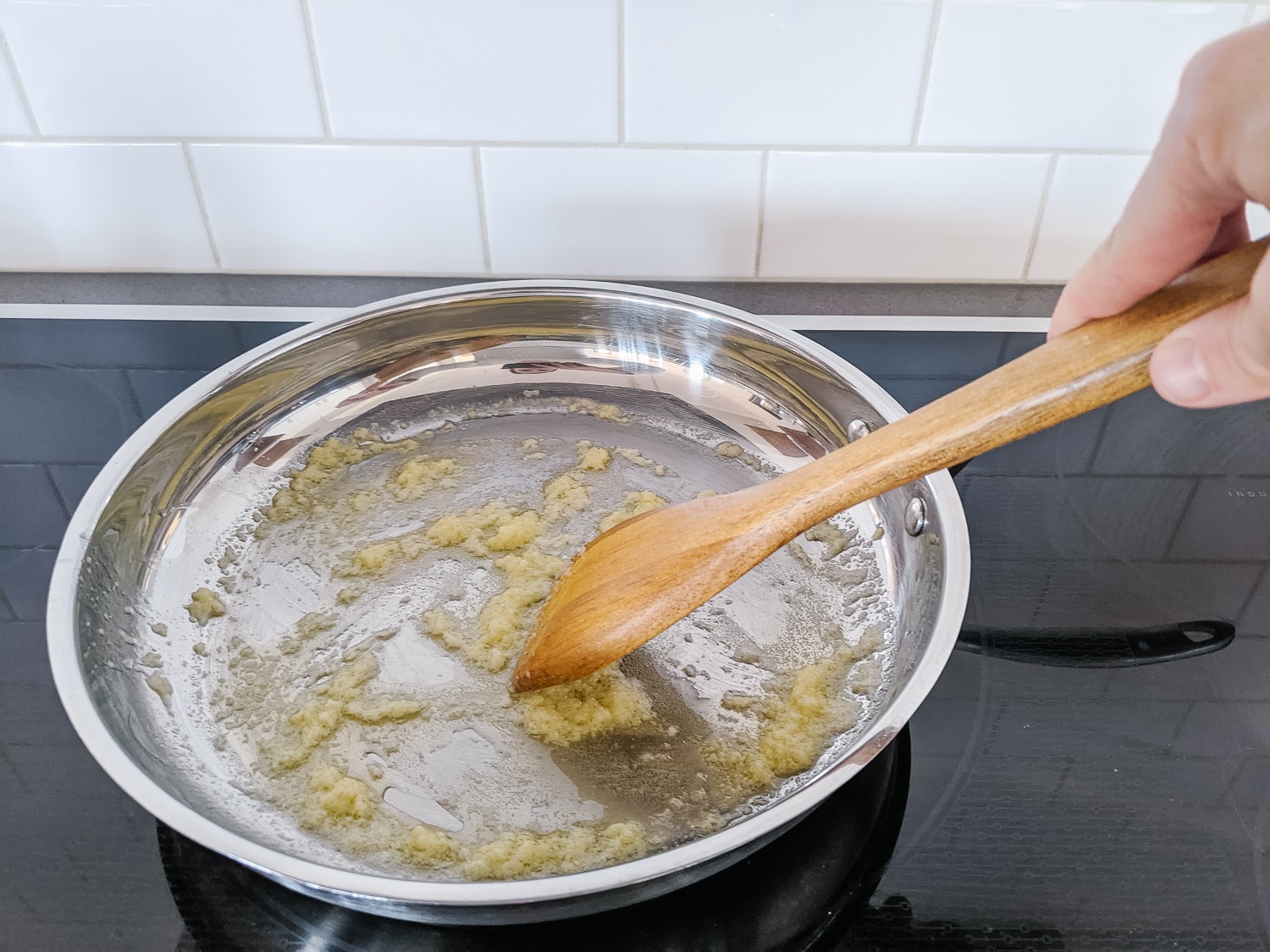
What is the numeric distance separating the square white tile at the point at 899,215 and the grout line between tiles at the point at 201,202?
19.7 inches

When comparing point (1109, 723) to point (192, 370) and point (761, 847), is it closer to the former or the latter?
point (761, 847)

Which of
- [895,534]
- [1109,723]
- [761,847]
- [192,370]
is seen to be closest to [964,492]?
[895,534]

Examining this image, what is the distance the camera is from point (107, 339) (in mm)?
829

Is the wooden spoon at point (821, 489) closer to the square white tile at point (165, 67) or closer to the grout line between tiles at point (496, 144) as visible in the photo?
the grout line between tiles at point (496, 144)

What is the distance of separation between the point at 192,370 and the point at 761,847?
613mm

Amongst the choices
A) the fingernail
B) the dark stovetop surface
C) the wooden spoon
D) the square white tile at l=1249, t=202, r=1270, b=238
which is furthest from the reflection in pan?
the square white tile at l=1249, t=202, r=1270, b=238

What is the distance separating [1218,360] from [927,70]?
47cm

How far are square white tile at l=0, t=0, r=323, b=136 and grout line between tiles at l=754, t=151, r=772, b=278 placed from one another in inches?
14.9

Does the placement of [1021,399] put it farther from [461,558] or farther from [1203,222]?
[461,558]

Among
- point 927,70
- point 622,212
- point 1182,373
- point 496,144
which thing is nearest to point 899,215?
point 927,70

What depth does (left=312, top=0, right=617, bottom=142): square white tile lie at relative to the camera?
29.3 inches

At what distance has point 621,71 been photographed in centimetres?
77

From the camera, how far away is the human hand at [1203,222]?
381 millimetres

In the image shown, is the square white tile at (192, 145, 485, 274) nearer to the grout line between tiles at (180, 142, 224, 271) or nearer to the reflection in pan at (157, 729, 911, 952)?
the grout line between tiles at (180, 142, 224, 271)
